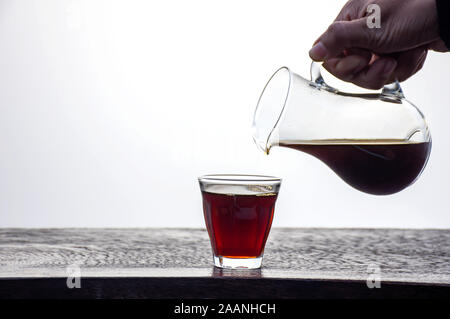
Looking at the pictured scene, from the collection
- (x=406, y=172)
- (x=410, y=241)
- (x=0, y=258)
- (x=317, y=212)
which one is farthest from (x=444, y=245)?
(x=317, y=212)

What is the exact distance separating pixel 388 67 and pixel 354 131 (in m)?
0.29

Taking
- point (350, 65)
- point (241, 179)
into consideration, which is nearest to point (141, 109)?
point (350, 65)

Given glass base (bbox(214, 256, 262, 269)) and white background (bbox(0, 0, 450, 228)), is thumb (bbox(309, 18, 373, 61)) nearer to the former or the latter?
glass base (bbox(214, 256, 262, 269))

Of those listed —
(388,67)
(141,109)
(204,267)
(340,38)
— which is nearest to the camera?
(204,267)

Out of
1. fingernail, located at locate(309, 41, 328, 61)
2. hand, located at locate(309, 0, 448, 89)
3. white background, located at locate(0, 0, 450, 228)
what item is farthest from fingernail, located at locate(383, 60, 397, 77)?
white background, located at locate(0, 0, 450, 228)

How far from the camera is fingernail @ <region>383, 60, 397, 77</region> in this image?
1078mm

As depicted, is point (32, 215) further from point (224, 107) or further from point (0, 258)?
point (0, 258)

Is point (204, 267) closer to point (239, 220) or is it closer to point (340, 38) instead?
point (239, 220)

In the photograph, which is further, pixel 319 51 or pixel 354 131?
pixel 319 51

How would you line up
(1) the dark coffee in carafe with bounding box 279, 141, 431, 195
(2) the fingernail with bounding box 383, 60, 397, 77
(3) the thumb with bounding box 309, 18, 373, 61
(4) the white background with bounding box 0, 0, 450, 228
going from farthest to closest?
(4) the white background with bounding box 0, 0, 450, 228, (2) the fingernail with bounding box 383, 60, 397, 77, (3) the thumb with bounding box 309, 18, 373, 61, (1) the dark coffee in carafe with bounding box 279, 141, 431, 195

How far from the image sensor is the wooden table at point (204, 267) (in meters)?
0.76

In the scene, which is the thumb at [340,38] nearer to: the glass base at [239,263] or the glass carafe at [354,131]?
the glass carafe at [354,131]

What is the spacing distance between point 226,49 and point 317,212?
89 centimetres

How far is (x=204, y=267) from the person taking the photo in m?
0.85
